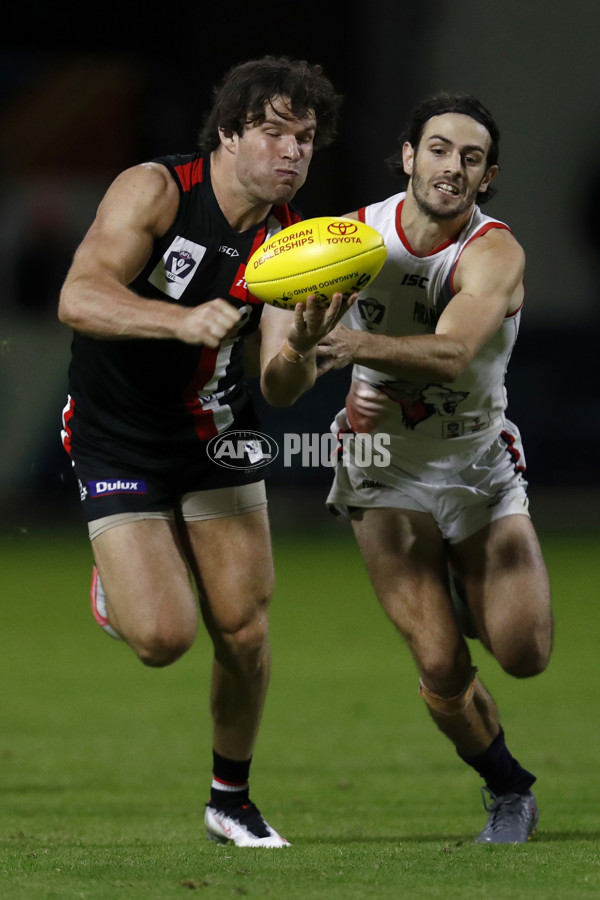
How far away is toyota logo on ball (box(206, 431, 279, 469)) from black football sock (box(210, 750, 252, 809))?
1.05 meters

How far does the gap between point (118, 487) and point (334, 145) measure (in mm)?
9207

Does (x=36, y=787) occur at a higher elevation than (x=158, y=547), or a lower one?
lower

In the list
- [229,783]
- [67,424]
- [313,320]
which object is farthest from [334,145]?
[313,320]

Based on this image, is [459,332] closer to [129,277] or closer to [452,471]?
[452,471]

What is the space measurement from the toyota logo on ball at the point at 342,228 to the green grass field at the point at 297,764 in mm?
1924

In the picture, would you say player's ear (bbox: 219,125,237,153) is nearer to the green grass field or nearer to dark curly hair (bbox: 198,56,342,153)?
dark curly hair (bbox: 198,56,342,153)

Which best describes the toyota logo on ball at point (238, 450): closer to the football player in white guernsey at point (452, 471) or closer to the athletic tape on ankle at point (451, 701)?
the football player in white guernsey at point (452, 471)

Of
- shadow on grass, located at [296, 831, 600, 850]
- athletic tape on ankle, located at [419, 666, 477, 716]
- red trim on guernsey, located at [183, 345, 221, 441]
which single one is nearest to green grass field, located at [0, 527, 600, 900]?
shadow on grass, located at [296, 831, 600, 850]

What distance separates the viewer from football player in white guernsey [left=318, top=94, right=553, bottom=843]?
15.6ft

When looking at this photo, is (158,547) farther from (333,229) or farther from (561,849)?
A: (561,849)

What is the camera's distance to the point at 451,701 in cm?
488

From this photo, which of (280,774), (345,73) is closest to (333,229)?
(280,774)

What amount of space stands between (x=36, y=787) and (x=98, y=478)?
201cm

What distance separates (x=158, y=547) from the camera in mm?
4570
